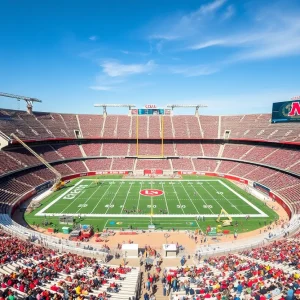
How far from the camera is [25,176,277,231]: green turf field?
3172cm

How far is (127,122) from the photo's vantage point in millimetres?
71562

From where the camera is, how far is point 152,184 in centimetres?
4950

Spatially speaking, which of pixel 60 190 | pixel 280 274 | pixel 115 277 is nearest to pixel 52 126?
pixel 60 190

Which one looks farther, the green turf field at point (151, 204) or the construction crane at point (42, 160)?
the construction crane at point (42, 160)

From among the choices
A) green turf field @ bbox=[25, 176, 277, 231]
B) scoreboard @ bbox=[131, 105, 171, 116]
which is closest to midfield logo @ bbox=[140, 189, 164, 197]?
green turf field @ bbox=[25, 176, 277, 231]

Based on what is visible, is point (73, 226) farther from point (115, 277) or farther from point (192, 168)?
point (192, 168)

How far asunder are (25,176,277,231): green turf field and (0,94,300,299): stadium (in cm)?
15

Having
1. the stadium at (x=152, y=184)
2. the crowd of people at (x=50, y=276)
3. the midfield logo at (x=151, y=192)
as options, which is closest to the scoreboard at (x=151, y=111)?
the stadium at (x=152, y=184)

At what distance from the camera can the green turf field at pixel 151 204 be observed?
31.7 m

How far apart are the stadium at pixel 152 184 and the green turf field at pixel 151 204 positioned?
15cm

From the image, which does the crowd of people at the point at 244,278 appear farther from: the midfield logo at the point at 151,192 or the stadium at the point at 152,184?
the midfield logo at the point at 151,192

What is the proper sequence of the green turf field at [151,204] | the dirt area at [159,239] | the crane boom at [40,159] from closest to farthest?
1. the dirt area at [159,239]
2. the green turf field at [151,204]
3. the crane boom at [40,159]

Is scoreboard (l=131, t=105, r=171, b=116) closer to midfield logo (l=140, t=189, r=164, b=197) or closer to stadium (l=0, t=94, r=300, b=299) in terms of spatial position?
stadium (l=0, t=94, r=300, b=299)

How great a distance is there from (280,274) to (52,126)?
58.6 meters
